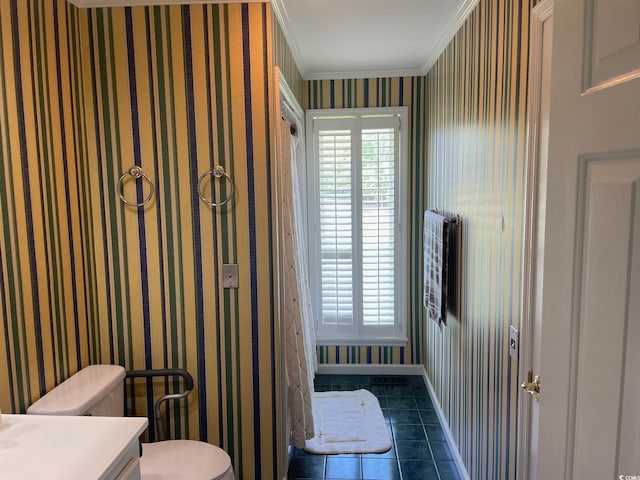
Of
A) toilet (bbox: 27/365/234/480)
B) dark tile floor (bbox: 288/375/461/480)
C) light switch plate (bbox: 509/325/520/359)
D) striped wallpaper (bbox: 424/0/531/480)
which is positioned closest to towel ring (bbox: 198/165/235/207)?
toilet (bbox: 27/365/234/480)

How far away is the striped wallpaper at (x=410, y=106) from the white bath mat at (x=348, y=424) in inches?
31.3

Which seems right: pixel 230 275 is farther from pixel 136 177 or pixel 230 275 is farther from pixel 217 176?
pixel 136 177

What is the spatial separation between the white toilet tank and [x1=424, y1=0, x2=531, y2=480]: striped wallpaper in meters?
1.67

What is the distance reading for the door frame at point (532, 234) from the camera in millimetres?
1408

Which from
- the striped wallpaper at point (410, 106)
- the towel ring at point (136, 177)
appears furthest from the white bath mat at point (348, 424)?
the towel ring at point (136, 177)

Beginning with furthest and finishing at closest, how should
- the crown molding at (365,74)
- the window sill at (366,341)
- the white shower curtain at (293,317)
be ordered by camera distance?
the window sill at (366,341), the crown molding at (365,74), the white shower curtain at (293,317)

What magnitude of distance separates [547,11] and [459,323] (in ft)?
5.43

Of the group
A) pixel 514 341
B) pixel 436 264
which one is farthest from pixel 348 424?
pixel 514 341

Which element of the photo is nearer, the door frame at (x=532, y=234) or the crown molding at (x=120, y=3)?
the door frame at (x=532, y=234)

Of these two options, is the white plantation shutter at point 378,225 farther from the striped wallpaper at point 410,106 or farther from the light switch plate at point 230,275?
the light switch plate at point 230,275

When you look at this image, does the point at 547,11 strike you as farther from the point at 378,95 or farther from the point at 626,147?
the point at 378,95

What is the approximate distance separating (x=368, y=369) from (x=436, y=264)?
4.92 ft

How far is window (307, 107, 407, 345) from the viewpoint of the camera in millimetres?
3596

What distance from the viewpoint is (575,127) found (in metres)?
0.89
